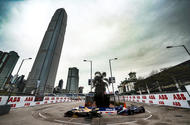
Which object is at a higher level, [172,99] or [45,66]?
[45,66]

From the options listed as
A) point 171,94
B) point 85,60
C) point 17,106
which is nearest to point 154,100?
point 171,94

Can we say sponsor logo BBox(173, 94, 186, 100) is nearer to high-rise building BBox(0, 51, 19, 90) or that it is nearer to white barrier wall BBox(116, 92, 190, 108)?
white barrier wall BBox(116, 92, 190, 108)

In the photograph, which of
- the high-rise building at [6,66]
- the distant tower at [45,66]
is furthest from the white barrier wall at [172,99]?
the high-rise building at [6,66]

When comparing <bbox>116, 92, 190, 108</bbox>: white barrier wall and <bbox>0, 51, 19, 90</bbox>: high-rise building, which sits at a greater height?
<bbox>0, 51, 19, 90</bbox>: high-rise building

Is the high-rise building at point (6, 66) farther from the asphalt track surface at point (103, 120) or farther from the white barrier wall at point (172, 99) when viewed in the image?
the white barrier wall at point (172, 99)

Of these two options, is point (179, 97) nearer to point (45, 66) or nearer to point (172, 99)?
point (172, 99)

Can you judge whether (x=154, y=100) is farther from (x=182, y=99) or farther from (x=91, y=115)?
(x=91, y=115)

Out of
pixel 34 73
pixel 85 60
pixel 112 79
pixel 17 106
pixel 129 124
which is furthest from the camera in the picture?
pixel 34 73

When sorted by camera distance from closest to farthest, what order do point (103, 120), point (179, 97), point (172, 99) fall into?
point (103, 120) → point (179, 97) → point (172, 99)

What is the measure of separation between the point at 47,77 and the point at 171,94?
129 metres

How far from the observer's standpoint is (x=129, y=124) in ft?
20.9

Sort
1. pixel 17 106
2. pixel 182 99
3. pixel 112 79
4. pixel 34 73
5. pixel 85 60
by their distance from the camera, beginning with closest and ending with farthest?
pixel 182 99 → pixel 17 106 → pixel 112 79 → pixel 85 60 → pixel 34 73

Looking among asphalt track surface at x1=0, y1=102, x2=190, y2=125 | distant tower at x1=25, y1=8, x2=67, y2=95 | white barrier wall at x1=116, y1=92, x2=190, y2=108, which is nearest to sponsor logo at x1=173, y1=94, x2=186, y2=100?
white barrier wall at x1=116, y1=92, x2=190, y2=108

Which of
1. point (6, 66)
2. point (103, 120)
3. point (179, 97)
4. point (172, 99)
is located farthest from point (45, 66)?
point (179, 97)
